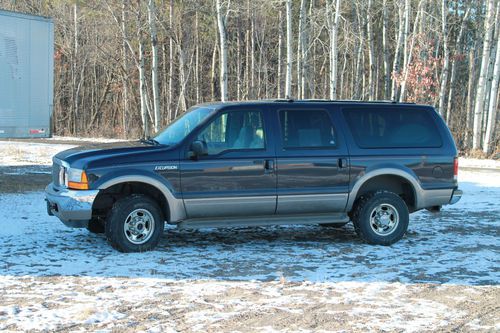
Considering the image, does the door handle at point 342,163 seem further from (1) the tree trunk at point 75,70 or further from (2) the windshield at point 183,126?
(1) the tree trunk at point 75,70

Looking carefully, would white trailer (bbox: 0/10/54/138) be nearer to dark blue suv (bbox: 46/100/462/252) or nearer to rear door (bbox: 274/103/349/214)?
dark blue suv (bbox: 46/100/462/252)

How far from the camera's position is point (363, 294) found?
21.2 ft

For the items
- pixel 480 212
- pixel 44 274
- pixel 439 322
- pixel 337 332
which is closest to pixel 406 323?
pixel 439 322

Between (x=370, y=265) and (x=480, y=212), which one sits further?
(x=480, y=212)

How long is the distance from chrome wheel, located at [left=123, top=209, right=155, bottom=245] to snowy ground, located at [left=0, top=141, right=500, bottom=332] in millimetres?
236

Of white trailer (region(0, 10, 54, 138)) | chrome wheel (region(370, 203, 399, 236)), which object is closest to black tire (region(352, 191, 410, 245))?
chrome wheel (region(370, 203, 399, 236))

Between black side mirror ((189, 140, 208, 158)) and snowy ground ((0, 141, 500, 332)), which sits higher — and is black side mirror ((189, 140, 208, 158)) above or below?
above

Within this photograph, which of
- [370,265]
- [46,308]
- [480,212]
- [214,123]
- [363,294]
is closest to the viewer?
[46,308]

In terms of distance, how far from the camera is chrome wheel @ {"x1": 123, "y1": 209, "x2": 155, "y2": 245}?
8078 mm

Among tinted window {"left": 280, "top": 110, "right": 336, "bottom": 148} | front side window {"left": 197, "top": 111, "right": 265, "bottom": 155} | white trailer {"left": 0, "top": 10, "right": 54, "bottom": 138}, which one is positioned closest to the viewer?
front side window {"left": 197, "top": 111, "right": 265, "bottom": 155}

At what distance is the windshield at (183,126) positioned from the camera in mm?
8484

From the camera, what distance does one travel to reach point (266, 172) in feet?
27.7

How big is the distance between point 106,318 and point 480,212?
27.6 ft

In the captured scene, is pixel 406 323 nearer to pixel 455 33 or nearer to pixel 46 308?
pixel 46 308
